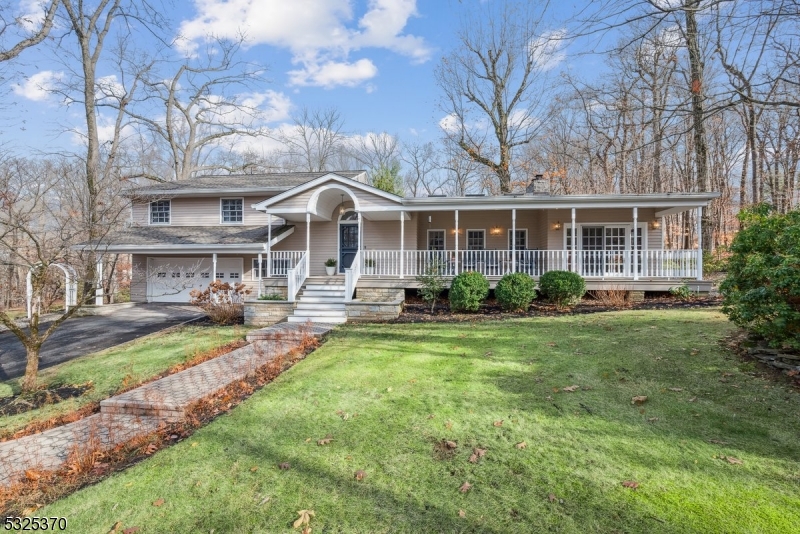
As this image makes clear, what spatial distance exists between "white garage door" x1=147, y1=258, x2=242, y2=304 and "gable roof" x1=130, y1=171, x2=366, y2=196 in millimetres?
2919

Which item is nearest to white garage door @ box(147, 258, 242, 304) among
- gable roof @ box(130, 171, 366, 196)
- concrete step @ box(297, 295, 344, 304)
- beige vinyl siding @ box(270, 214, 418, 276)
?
beige vinyl siding @ box(270, 214, 418, 276)

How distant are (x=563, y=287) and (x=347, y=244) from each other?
839cm

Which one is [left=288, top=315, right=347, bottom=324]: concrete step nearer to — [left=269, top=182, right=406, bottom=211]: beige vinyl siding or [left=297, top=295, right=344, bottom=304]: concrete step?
[left=297, top=295, right=344, bottom=304]: concrete step

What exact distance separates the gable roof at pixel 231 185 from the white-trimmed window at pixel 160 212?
72cm

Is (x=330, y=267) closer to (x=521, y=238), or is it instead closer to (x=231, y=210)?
(x=231, y=210)

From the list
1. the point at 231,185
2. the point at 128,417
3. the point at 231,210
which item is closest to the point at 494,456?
the point at 128,417

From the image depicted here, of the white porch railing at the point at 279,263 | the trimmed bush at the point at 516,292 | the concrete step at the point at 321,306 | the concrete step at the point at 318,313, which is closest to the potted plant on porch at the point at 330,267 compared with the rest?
the white porch railing at the point at 279,263

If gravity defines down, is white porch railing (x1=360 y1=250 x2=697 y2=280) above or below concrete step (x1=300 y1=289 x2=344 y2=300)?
above

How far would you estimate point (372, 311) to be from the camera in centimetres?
1103

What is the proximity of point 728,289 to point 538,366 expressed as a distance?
335cm

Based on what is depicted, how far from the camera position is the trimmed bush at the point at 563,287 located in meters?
10.8

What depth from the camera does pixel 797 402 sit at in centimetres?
423

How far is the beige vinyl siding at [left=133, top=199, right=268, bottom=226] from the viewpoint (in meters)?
16.6

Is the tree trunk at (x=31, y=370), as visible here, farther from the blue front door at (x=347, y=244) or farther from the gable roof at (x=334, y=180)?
the blue front door at (x=347, y=244)
